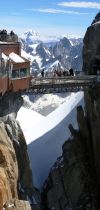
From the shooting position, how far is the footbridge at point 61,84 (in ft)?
237

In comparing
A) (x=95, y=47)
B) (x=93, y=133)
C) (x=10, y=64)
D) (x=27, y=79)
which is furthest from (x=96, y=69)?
(x=10, y=64)

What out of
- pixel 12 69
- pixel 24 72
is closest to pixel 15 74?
pixel 12 69

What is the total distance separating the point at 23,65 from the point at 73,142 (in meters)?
18.2

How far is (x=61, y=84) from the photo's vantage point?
7312cm

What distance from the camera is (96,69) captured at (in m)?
87.9

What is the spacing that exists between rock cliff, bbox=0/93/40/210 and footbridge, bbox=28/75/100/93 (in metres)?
2.98

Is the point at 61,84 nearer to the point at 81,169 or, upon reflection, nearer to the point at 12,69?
the point at 12,69

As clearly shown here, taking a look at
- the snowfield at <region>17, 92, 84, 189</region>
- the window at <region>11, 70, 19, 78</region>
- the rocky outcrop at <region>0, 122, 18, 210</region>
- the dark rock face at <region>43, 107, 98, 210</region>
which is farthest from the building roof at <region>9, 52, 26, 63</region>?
the snowfield at <region>17, 92, 84, 189</region>

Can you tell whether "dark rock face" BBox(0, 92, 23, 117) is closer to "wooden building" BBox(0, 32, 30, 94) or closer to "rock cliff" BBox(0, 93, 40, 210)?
"rock cliff" BBox(0, 93, 40, 210)

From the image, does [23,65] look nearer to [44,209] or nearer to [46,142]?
[44,209]

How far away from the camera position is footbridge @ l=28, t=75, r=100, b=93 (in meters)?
72.2

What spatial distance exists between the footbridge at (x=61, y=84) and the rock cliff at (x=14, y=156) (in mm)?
2978

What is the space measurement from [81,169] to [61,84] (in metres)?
13.7

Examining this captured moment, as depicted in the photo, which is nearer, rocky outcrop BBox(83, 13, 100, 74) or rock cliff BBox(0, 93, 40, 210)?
rock cliff BBox(0, 93, 40, 210)
